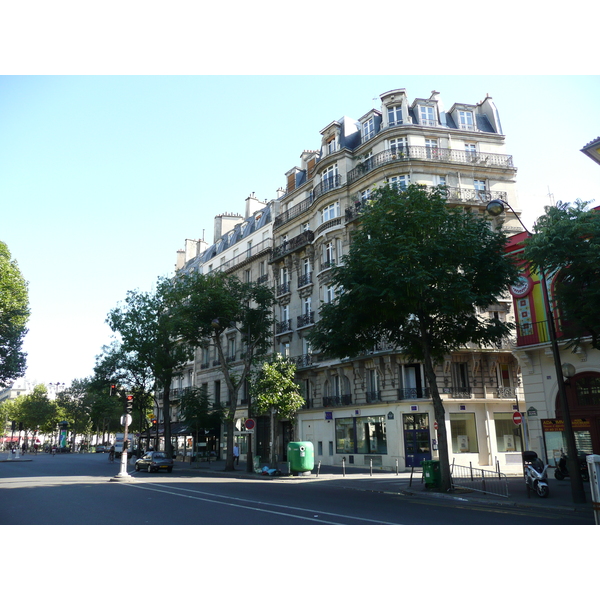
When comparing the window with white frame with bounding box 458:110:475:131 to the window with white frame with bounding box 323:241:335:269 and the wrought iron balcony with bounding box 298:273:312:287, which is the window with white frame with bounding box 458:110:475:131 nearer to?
the window with white frame with bounding box 323:241:335:269

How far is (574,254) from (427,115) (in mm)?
22725

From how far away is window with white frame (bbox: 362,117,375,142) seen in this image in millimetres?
33469

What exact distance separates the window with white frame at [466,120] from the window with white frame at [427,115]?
1982 mm

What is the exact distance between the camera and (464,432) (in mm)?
28625

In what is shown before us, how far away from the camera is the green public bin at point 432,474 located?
17625mm

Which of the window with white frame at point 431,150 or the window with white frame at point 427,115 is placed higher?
the window with white frame at point 427,115

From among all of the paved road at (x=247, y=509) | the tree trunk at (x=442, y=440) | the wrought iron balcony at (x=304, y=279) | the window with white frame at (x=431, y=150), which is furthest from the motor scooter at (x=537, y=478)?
the wrought iron balcony at (x=304, y=279)

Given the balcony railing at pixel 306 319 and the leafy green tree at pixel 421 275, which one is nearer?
the leafy green tree at pixel 421 275

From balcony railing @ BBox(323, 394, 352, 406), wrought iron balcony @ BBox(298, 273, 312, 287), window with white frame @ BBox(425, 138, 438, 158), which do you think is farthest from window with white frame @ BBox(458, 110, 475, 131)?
balcony railing @ BBox(323, 394, 352, 406)

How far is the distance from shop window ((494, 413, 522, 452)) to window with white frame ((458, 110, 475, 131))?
61.5 feet

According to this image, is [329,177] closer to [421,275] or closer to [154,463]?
[421,275]

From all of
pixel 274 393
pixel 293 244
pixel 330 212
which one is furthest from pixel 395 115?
pixel 274 393

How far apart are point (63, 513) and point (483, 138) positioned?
104 ft

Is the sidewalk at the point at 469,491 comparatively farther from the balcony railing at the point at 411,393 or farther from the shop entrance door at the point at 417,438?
the balcony railing at the point at 411,393
